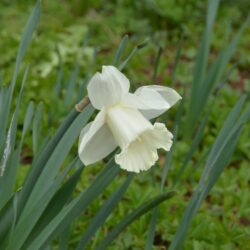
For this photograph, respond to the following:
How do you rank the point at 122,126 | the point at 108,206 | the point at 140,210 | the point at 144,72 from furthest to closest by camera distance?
the point at 144,72
the point at 108,206
the point at 140,210
the point at 122,126

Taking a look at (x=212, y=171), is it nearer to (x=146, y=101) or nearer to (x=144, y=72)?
(x=146, y=101)

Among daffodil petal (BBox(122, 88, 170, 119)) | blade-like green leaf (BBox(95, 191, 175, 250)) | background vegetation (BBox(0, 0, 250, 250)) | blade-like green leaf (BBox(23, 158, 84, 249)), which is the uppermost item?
background vegetation (BBox(0, 0, 250, 250))

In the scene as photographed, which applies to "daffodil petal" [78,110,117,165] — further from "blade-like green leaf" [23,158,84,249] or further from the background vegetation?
the background vegetation

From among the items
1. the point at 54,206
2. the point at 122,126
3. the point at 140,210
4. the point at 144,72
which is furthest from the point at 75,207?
the point at 144,72

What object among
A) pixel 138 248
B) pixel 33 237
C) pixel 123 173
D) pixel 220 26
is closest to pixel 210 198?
pixel 123 173

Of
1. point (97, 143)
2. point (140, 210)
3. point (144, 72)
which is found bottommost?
point (140, 210)

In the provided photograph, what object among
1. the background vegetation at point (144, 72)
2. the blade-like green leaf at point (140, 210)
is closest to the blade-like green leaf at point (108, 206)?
the blade-like green leaf at point (140, 210)

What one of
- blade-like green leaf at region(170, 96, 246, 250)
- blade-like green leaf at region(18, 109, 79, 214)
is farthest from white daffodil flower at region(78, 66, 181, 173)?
blade-like green leaf at region(170, 96, 246, 250)
